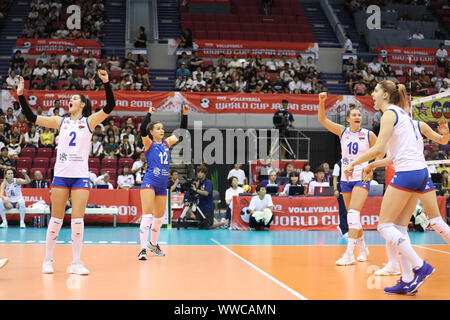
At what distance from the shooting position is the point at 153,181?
25.1 ft

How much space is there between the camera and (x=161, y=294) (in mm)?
4766

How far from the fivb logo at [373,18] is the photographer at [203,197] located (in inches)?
676

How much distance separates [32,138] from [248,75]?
885 cm

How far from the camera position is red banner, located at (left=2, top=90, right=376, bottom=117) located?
18.4 meters

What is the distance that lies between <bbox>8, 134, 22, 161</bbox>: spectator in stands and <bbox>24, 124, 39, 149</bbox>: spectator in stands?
0.35 metres

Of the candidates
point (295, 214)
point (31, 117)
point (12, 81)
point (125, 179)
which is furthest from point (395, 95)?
point (12, 81)

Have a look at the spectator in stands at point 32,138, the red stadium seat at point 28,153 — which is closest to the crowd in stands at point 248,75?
the spectator in stands at point 32,138

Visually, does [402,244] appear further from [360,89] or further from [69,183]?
[360,89]

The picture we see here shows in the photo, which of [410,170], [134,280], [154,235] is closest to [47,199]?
[154,235]

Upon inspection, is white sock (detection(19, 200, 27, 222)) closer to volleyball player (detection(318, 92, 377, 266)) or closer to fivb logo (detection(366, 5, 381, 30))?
volleyball player (detection(318, 92, 377, 266))

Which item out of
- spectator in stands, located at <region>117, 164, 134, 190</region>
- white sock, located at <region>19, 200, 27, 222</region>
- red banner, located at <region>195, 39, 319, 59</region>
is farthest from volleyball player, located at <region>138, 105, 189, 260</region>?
red banner, located at <region>195, 39, 319, 59</region>

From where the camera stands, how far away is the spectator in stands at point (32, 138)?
17.1 m

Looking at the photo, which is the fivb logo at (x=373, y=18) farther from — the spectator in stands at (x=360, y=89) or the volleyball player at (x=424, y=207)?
the volleyball player at (x=424, y=207)

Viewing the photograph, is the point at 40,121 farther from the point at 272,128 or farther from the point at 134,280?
the point at 272,128
